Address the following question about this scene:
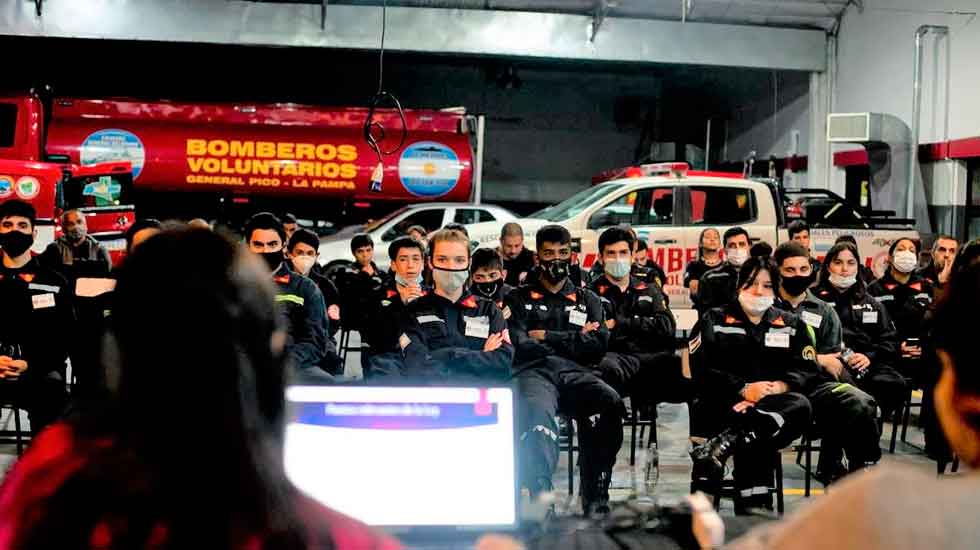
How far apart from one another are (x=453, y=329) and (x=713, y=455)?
155cm

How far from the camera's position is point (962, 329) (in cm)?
136

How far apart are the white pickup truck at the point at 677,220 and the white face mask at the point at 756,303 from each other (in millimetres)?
5073

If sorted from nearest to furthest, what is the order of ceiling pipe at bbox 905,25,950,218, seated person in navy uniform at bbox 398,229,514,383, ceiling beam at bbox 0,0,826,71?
seated person in navy uniform at bbox 398,229,514,383 < ceiling pipe at bbox 905,25,950,218 < ceiling beam at bbox 0,0,826,71

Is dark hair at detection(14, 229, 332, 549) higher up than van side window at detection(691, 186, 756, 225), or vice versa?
van side window at detection(691, 186, 756, 225)

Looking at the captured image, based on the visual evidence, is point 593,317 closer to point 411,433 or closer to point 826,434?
point 826,434

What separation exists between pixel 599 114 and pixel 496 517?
66.6 feet

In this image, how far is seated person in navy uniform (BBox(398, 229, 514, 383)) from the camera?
552 cm

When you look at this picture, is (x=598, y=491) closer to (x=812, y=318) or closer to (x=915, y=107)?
(x=812, y=318)

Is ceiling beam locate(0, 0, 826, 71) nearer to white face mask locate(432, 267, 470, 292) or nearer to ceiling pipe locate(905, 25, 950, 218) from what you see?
ceiling pipe locate(905, 25, 950, 218)

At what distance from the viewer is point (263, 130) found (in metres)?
13.5

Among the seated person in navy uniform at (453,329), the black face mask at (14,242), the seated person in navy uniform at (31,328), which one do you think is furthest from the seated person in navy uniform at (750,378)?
the black face mask at (14,242)

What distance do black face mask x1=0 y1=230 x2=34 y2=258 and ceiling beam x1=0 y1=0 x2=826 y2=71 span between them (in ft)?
32.1

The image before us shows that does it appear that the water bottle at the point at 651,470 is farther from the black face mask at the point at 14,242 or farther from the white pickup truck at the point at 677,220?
the white pickup truck at the point at 677,220

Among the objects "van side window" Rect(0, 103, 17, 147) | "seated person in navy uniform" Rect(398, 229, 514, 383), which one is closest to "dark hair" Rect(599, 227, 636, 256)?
"seated person in navy uniform" Rect(398, 229, 514, 383)
